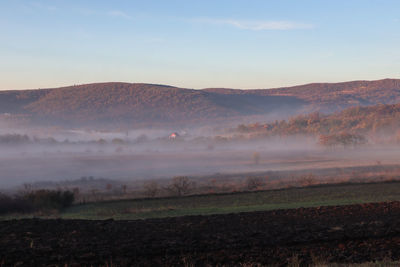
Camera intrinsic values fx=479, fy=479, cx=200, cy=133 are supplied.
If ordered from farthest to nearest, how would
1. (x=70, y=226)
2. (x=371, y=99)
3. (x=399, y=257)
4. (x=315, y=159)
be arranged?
(x=371, y=99) → (x=315, y=159) → (x=70, y=226) → (x=399, y=257)

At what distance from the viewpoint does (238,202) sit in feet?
113

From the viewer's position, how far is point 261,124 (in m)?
182

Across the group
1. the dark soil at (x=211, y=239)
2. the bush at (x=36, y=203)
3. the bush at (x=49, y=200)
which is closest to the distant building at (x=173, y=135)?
the bush at (x=49, y=200)

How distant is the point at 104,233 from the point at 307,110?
17786 centimetres

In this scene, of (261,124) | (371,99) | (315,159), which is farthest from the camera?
(371,99)

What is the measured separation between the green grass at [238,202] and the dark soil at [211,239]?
500 cm

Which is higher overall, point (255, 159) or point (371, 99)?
point (371, 99)

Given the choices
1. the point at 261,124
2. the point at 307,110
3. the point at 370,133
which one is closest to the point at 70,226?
the point at 370,133

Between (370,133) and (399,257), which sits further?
(370,133)

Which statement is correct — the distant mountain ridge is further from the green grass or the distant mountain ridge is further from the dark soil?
the dark soil

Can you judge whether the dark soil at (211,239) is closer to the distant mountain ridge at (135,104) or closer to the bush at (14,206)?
the bush at (14,206)

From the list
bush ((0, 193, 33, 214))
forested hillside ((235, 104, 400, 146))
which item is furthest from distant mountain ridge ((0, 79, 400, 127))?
bush ((0, 193, 33, 214))

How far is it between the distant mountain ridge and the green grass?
12681 centimetres

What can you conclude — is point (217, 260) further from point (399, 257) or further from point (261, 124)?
point (261, 124)
